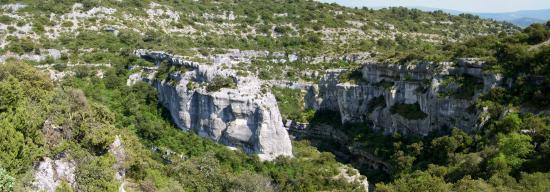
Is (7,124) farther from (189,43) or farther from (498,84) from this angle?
(189,43)

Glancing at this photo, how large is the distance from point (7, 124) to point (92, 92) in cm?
2808

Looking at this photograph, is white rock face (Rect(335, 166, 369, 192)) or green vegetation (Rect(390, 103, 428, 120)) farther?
green vegetation (Rect(390, 103, 428, 120))

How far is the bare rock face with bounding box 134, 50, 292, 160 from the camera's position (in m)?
51.6

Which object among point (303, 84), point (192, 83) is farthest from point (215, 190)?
point (303, 84)

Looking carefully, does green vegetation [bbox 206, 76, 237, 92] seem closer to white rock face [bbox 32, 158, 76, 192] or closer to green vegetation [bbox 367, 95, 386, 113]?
green vegetation [bbox 367, 95, 386, 113]

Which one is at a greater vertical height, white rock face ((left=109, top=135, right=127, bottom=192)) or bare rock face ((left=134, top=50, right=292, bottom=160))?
white rock face ((left=109, top=135, right=127, bottom=192))

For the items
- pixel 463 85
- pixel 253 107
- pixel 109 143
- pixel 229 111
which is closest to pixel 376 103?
pixel 463 85

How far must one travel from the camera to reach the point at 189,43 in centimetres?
7712

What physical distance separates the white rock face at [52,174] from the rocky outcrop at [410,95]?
33.5 m

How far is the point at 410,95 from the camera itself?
55.2 metres

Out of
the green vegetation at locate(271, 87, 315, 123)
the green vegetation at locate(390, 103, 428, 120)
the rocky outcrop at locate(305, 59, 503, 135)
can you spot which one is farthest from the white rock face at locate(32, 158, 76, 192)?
the green vegetation at locate(271, 87, 315, 123)

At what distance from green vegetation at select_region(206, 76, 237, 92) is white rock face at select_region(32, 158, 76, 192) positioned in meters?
27.5

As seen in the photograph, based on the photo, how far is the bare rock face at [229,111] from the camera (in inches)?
2032

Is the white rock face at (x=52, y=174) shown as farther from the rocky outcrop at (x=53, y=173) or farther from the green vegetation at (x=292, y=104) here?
the green vegetation at (x=292, y=104)
